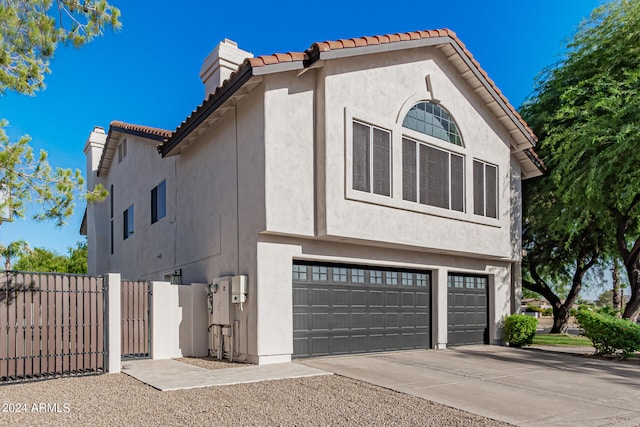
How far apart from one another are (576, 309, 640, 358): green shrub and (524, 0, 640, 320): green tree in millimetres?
4492

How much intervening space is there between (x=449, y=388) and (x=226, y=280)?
569 cm

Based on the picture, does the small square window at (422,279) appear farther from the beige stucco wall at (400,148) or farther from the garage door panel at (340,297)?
the garage door panel at (340,297)

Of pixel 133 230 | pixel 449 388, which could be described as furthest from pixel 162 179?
pixel 449 388

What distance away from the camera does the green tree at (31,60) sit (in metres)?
7.94

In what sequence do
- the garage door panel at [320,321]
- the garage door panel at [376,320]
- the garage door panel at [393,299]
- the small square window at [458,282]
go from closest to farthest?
the garage door panel at [320,321] → the garage door panel at [376,320] → the garage door panel at [393,299] → the small square window at [458,282]

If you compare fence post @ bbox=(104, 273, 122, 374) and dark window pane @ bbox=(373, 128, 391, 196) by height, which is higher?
dark window pane @ bbox=(373, 128, 391, 196)

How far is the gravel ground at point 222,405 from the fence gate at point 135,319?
8.47 feet

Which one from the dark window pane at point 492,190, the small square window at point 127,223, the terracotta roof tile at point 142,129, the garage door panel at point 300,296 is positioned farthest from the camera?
the small square window at point 127,223

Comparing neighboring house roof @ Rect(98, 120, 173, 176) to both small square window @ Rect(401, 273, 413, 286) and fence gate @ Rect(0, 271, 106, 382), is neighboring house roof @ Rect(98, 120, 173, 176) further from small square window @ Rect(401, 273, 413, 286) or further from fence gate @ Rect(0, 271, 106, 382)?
small square window @ Rect(401, 273, 413, 286)

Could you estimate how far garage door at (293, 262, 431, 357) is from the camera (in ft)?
41.5

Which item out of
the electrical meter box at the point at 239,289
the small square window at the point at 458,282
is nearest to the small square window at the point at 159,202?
the electrical meter box at the point at 239,289

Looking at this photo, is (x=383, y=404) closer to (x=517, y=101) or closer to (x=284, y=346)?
(x=284, y=346)

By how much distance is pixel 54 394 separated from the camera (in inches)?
323

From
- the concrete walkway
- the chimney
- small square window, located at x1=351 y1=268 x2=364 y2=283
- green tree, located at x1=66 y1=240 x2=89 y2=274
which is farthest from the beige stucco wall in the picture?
green tree, located at x1=66 y1=240 x2=89 y2=274
